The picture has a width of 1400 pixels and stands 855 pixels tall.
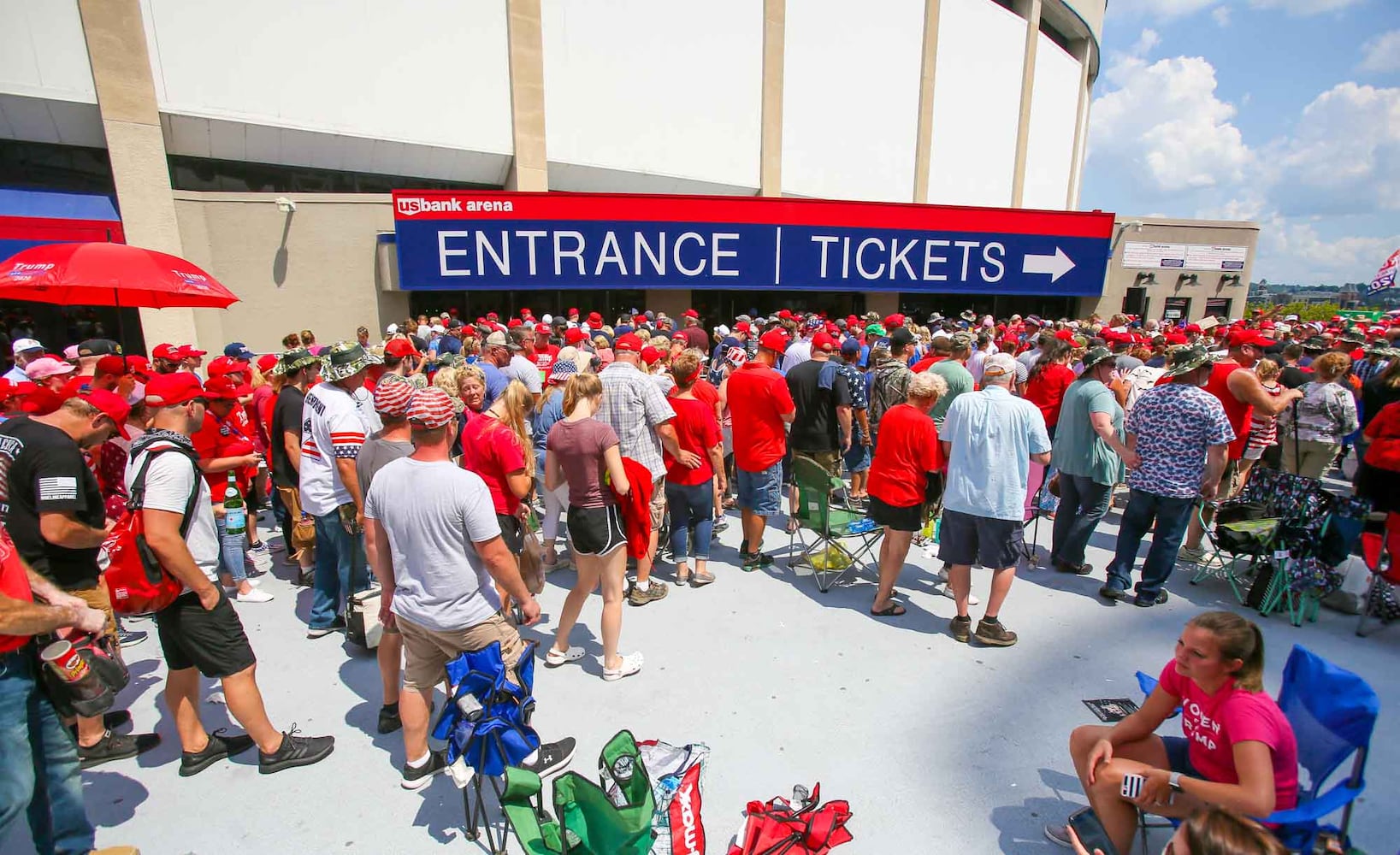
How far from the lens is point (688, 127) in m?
18.0

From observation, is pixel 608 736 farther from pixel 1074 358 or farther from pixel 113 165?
pixel 113 165

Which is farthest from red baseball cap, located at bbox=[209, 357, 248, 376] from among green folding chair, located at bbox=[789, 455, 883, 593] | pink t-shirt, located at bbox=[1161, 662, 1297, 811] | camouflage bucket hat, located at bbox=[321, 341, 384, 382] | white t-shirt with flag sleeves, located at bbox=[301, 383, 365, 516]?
pink t-shirt, located at bbox=[1161, 662, 1297, 811]

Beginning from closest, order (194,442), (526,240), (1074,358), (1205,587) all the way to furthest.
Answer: (194,442) < (1205,587) < (1074,358) < (526,240)

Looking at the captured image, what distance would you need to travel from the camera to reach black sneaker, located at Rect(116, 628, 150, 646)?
13.3 ft

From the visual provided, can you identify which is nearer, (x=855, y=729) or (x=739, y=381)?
(x=855, y=729)

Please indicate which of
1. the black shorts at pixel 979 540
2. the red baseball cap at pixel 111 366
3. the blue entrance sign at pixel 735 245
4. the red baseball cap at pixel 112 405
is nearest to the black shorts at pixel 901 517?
Result: the black shorts at pixel 979 540

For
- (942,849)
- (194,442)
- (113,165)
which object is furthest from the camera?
(113,165)

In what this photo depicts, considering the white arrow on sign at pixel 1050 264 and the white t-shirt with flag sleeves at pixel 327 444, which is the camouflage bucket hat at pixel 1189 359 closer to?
the white t-shirt with flag sleeves at pixel 327 444

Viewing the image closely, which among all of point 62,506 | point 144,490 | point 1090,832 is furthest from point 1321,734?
point 62,506

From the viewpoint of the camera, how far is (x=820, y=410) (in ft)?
18.0

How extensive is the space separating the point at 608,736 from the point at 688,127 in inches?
707

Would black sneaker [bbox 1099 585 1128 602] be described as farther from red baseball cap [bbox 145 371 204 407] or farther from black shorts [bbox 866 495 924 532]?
red baseball cap [bbox 145 371 204 407]

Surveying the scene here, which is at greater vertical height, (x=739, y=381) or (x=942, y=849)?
(x=739, y=381)

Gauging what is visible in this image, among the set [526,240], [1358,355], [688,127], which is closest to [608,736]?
[1358,355]
